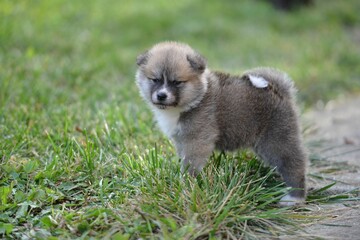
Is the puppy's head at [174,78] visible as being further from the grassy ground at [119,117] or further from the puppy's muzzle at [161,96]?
the grassy ground at [119,117]

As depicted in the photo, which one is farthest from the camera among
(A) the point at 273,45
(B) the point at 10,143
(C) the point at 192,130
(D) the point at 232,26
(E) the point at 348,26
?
(E) the point at 348,26

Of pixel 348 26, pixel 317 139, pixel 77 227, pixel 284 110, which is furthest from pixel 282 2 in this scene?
pixel 77 227

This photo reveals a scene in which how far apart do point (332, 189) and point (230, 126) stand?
103 centimetres

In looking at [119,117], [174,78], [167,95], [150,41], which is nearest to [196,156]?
[167,95]

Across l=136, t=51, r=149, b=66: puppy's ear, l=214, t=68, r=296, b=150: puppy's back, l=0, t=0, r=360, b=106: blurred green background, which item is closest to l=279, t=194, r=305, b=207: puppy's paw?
l=214, t=68, r=296, b=150: puppy's back

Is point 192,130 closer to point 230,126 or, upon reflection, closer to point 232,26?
point 230,126

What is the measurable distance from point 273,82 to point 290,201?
104 centimetres

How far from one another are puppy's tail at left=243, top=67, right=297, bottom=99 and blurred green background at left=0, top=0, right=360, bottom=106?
2.80 m

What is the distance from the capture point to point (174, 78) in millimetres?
4531

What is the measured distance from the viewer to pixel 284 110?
15.0ft

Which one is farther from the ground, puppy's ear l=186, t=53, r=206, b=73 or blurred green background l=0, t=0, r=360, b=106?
puppy's ear l=186, t=53, r=206, b=73

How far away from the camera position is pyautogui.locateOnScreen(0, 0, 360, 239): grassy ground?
3848 mm

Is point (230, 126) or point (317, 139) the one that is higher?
point (230, 126)

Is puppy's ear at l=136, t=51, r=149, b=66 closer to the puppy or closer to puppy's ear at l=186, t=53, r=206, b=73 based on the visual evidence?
the puppy
